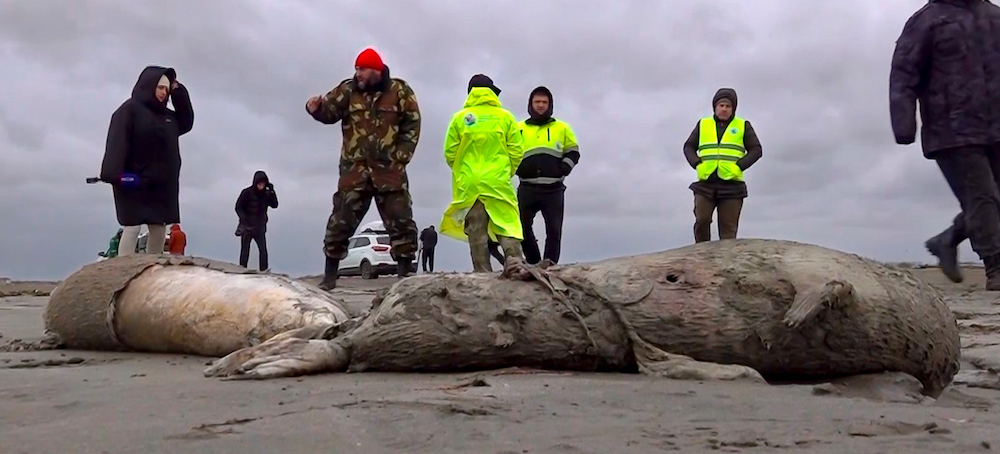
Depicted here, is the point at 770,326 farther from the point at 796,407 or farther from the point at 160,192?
the point at 160,192

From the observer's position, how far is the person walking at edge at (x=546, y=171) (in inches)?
340

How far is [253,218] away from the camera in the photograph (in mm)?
15508

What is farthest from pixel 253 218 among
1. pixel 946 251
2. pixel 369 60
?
pixel 946 251

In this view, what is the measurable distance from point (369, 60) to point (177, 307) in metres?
3.48

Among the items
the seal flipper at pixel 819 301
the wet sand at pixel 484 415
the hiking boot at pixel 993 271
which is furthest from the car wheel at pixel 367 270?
the seal flipper at pixel 819 301

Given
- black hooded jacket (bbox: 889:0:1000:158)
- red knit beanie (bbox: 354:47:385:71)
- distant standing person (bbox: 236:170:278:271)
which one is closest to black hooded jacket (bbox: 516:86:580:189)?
red knit beanie (bbox: 354:47:385:71)

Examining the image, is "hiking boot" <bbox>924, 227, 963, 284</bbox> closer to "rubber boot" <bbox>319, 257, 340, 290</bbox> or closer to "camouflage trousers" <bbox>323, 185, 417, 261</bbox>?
"camouflage trousers" <bbox>323, 185, 417, 261</bbox>

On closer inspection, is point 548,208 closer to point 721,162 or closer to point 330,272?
point 721,162

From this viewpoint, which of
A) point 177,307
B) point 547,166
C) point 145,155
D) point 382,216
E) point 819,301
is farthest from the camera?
point 547,166

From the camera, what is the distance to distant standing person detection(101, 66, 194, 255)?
7.25 meters

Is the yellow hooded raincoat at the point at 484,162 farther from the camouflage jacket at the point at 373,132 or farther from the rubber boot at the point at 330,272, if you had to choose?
the rubber boot at the point at 330,272

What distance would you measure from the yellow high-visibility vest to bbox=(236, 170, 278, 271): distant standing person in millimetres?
8612

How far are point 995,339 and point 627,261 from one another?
2.34 metres

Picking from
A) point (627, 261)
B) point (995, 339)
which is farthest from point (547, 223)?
point (627, 261)
